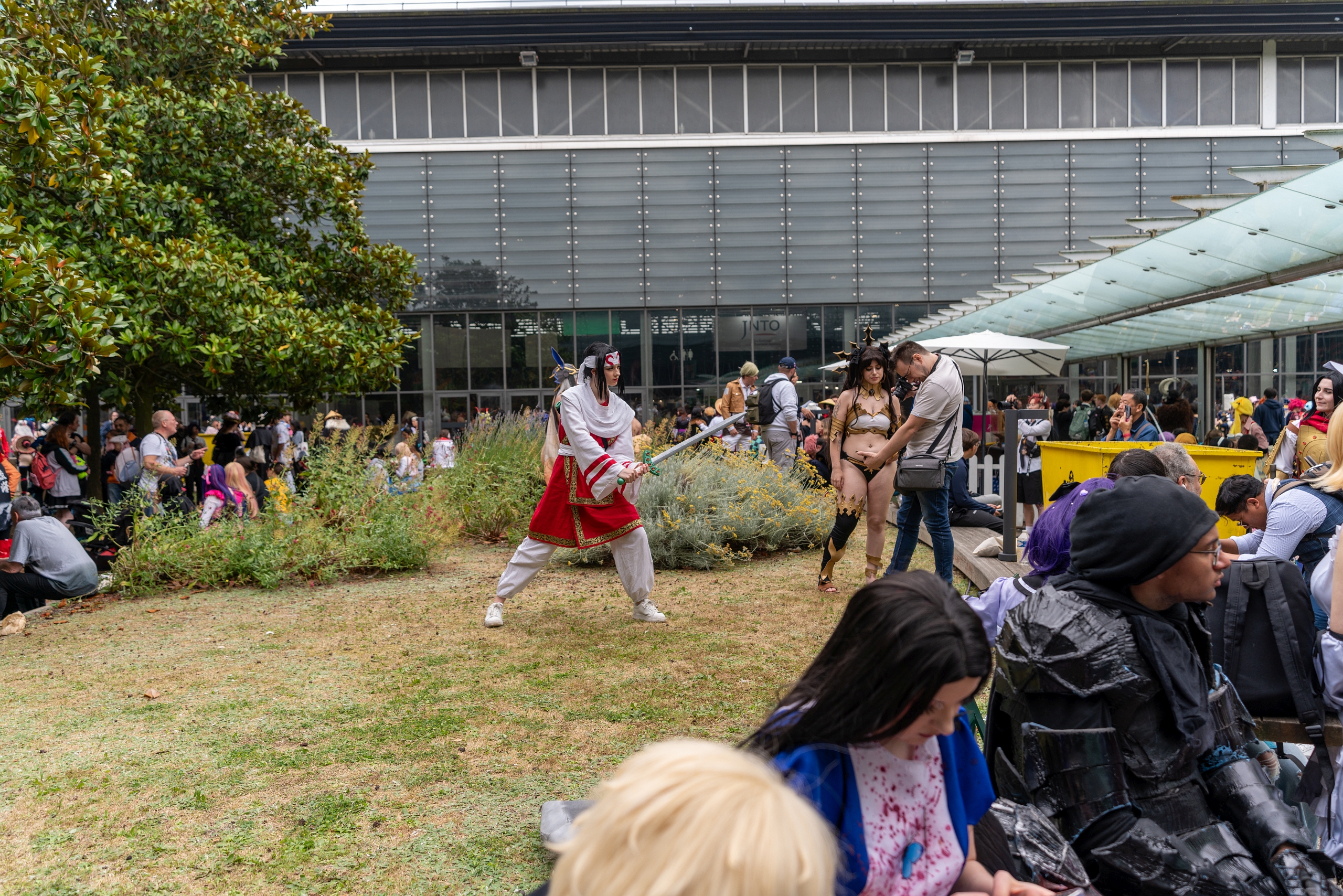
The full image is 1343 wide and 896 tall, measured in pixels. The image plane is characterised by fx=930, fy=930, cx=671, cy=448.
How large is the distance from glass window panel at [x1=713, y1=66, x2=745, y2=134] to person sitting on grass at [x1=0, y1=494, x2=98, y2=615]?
74.4ft

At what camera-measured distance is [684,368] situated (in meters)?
27.2

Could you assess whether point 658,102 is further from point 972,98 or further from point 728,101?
point 972,98

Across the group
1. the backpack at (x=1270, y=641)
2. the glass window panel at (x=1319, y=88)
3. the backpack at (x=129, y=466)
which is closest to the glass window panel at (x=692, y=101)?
the glass window panel at (x=1319, y=88)

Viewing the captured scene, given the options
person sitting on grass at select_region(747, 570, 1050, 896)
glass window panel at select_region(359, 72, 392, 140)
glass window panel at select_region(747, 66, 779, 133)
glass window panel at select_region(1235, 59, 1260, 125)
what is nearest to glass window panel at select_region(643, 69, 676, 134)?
glass window panel at select_region(747, 66, 779, 133)

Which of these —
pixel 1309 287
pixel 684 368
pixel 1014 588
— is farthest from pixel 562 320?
pixel 1014 588

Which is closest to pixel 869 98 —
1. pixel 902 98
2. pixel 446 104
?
pixel 902 98

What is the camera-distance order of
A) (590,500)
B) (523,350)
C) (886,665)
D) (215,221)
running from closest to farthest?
(886,665) → (590,500) → (215,221) → (523,350)

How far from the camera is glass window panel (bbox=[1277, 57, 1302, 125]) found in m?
26.0

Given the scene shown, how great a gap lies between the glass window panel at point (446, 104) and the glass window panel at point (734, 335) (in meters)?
9.21

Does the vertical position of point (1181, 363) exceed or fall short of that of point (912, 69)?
it falls short

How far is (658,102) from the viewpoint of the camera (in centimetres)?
2662

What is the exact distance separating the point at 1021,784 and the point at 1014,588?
2.48 ft

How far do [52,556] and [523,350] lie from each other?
20871 mm

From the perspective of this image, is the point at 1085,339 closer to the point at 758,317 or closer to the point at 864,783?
the point at 758,317
